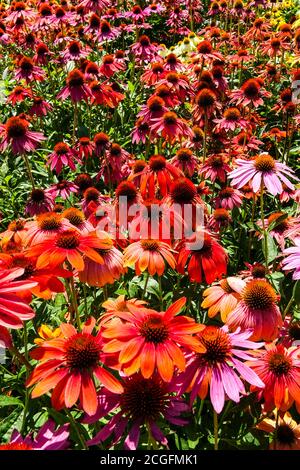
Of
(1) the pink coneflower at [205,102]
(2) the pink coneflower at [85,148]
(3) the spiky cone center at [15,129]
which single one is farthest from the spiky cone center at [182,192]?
(2) the pink coneflower at [85,148]

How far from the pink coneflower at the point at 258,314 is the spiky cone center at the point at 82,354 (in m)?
0.34

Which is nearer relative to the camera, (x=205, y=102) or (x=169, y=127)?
(x=169, y=127)

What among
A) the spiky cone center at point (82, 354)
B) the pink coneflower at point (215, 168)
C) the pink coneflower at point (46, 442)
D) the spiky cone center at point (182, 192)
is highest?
the pink coneflower at point (215, 168)

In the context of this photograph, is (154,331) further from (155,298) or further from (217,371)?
(155,298)

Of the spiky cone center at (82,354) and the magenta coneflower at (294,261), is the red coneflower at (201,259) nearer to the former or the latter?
the magenta coneflower at (294,261)

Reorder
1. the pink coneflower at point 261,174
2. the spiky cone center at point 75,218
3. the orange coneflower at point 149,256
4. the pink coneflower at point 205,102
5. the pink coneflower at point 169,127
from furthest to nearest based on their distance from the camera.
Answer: the pink coneflower at point 205,102, the pink coneflower at point 169,127, the pink coneflower at point 261,174, the spiky cone center at point 75,218, the orange coneflower at point 149,256

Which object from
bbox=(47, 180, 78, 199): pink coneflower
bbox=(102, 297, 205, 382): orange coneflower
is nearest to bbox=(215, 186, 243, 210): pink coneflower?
bbox=(47, 180, 78, 199): pink coneflower

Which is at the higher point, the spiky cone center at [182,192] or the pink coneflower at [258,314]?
the spiky cone center at [182,192]

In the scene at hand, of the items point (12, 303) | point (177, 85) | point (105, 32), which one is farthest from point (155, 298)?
point (105, 32)

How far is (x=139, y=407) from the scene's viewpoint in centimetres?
87

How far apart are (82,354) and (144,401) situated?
14cm

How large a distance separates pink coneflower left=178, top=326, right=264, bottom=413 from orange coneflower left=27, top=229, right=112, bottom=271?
28cm

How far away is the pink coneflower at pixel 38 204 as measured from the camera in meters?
2.13

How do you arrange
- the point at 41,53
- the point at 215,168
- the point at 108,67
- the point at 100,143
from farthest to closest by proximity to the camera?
the point at 41,53, the point at 108,67, the point at 100,143, the point at 215,168
